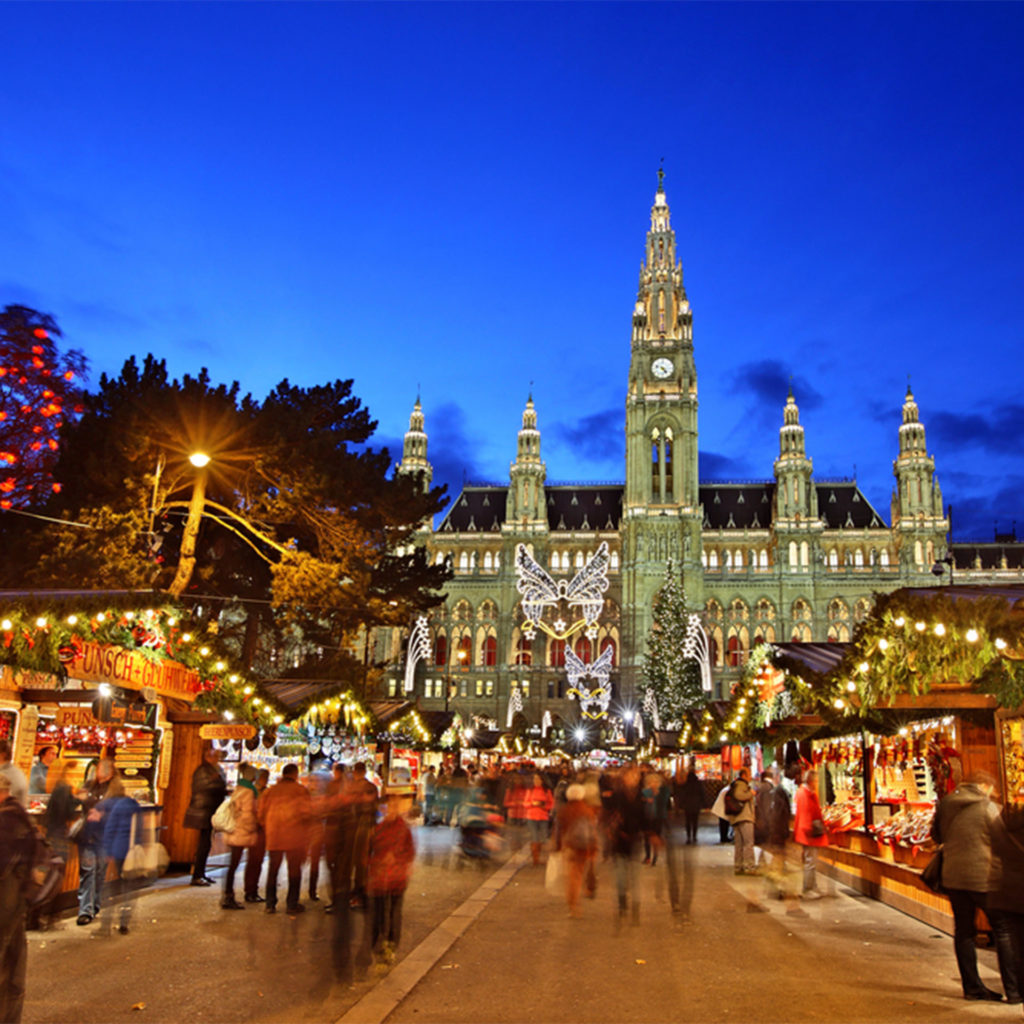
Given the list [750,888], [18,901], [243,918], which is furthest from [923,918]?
[18,901]

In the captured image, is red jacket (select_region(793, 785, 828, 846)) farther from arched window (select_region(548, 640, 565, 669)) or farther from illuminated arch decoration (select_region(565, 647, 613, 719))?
arched window (select_region(548, 640, 565, 669))

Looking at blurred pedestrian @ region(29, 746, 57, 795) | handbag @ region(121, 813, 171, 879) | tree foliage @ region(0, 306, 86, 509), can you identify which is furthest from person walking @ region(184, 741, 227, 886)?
tree foliage @ region(0, 306, 86, 509)

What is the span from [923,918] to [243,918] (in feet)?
23.5

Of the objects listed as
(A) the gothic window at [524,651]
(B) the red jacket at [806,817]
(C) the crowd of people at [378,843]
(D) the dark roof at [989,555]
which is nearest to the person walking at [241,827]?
(C) the crowd of people at [378,843]

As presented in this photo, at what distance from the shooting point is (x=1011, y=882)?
6387 mm

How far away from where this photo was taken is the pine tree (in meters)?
53.7

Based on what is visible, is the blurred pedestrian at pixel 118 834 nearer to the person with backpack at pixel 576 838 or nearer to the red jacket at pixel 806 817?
the person with backpack at pixel 576 838

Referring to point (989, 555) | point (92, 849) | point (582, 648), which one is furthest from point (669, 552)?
point (92, 849)

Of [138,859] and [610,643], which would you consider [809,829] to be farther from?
[610,643]

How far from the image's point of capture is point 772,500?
255 ft

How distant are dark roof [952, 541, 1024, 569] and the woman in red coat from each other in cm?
7042

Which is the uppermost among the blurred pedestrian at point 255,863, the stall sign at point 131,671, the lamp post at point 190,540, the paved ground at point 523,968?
the lamp post at point 190,540

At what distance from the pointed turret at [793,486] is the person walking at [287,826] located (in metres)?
66.2

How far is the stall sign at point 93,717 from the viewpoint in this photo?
1106cm
